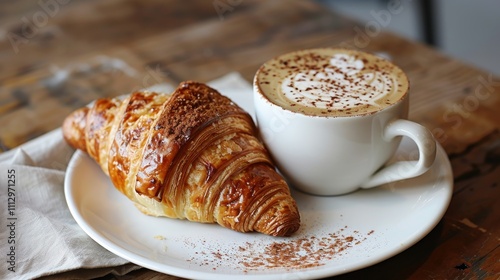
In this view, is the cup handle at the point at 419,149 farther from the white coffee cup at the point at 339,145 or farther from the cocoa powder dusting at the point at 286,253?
the cocoa powder dusting at the point at 286,253

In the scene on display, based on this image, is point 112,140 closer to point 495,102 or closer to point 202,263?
point 202,263

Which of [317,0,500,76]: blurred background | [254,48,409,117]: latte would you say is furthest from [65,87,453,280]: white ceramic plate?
[317,0,500,76]: blurred background

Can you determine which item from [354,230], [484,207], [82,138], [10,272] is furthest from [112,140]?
[484,207]

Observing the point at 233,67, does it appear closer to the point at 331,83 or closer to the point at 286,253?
the point at 331,83

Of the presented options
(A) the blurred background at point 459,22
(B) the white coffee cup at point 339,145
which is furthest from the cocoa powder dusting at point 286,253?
(A) the blurred background at point 459,22

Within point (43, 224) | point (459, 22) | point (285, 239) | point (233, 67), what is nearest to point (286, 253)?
point (285, 239)

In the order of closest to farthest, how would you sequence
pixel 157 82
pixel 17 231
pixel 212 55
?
pixel 17 231 < pixel 157 82 < pixel 212 55
